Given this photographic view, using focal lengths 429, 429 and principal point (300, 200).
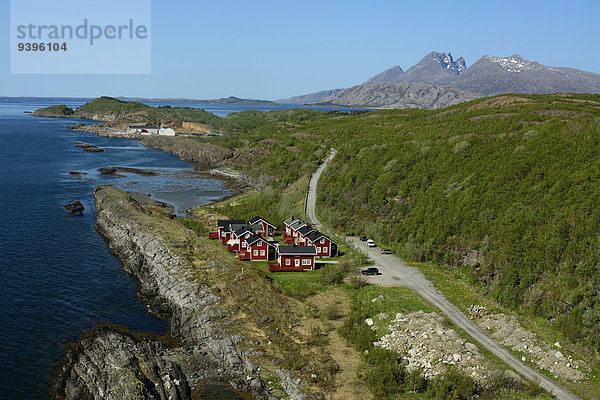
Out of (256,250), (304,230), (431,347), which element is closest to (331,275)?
(304,230)

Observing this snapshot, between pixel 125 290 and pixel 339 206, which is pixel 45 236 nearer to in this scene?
pixel 125 290

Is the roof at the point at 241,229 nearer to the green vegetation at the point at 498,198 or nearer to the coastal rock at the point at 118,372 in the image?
the green vegetation at the point at 498,198

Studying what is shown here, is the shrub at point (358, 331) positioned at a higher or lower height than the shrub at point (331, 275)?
lower

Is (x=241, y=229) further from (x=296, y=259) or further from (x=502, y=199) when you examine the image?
(x=502, y=199)

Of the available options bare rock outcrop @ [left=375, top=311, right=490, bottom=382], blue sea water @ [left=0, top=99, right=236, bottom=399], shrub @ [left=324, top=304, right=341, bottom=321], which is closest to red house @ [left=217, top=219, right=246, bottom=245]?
blue sea water @ [left=0, top=99, right=236, bottom=399]

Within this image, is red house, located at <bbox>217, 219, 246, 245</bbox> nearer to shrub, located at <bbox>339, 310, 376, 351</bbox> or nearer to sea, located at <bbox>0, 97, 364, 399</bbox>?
sea, located at <bbox>0, 97, 364, 399</bbox>

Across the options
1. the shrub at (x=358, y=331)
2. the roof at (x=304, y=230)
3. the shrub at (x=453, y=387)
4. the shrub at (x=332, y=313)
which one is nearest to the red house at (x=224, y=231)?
the roof at (x=304, y=230)
